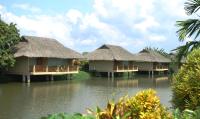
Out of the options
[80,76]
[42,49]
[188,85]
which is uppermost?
[42,49]

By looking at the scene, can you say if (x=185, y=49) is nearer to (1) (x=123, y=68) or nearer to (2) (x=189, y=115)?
(2) (x=189, y=115)

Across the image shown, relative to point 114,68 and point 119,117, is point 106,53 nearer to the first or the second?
point 114,68

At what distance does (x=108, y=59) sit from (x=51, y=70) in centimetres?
1236

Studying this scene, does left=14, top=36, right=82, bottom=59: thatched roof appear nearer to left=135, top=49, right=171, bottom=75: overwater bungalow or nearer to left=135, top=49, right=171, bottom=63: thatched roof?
left=135, top=49, right=171, bottom=63: thatched roof

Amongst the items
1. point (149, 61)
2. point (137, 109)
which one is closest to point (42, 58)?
point (149, 61)

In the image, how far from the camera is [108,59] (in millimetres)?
48375

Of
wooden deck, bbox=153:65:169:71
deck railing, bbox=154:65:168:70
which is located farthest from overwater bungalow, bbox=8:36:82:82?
deck railing, bbox=154:65:168:70

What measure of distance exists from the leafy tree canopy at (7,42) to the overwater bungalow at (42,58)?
3.42 feet

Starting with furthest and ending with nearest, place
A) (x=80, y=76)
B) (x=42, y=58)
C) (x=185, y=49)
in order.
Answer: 1. (x=80, y=76)
2. (x=42, y=58)
3. (x=185, y=49)

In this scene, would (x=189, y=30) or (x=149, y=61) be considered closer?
(x=189, y=30)

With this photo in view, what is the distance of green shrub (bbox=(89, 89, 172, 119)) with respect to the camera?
6469mm

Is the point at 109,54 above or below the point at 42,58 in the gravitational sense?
above

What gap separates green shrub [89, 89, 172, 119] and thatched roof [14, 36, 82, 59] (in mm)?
28437

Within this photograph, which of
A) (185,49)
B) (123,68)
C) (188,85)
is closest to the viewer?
(188,85)
